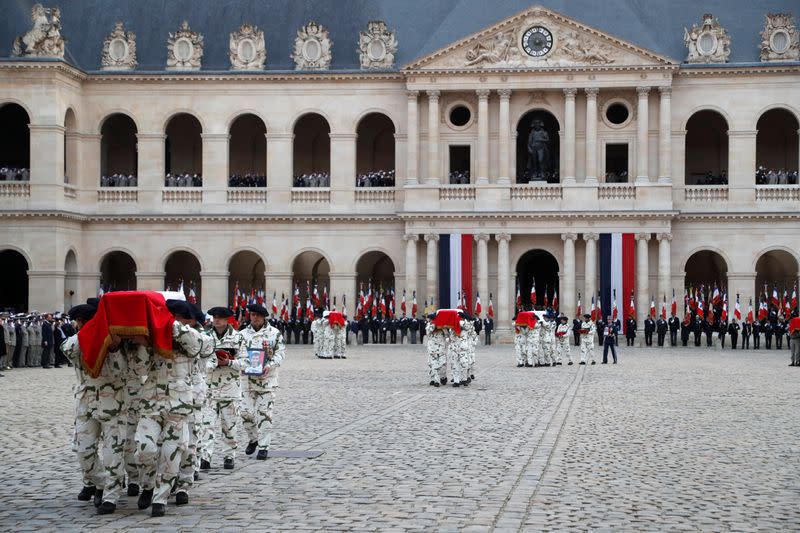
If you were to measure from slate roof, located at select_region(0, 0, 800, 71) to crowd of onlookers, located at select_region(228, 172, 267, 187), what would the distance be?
490 cm

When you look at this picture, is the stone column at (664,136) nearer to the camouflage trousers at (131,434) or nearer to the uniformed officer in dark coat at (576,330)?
Answer: the uniformed officer in dark coat at (576,330)

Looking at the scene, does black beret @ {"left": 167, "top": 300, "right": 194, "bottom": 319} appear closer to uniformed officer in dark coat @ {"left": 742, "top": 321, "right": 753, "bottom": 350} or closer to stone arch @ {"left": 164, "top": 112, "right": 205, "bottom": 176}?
uniformed officer in dark coat @ {"left": 742, "top": 321, "right": 753, "bottom": 350}

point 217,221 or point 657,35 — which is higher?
point 657,35

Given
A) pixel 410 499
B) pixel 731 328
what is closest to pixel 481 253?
pixel 731 328

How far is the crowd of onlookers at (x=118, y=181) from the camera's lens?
57.7 metres

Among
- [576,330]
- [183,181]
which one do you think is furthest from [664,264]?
[183,181]

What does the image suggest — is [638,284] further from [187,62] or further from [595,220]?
[187,62]

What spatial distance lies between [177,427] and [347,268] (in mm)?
44539

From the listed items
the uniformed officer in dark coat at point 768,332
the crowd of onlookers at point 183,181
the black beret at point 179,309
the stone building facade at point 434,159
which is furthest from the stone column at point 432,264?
the black beret at point 179,309

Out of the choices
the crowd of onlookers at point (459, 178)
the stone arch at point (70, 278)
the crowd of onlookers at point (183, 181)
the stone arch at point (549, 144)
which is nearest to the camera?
the stone arch at point (70, 278)

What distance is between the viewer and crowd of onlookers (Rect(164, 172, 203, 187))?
5766 cm

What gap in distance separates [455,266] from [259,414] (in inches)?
1552

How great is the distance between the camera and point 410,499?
12711mm

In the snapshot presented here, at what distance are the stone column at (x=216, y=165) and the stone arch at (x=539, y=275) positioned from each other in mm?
13893
